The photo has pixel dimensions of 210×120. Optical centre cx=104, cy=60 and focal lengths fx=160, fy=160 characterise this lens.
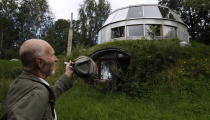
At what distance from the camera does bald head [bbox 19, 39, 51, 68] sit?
135 centimetres

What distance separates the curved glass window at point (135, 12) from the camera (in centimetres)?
1419

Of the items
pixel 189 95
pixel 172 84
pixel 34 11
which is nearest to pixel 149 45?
pixel 172 84

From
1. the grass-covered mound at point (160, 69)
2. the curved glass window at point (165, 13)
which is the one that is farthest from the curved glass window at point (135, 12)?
the grass-covered mound at point (160, 69)

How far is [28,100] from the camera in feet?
3.78

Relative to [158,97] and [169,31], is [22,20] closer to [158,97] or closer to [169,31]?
[169,31]

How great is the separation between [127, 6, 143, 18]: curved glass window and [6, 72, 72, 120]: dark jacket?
13800 mm

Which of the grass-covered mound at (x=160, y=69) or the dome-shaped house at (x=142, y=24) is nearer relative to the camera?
the grass-covered mound at (x=160, y=69)

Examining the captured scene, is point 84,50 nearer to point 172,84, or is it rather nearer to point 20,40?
point 172,84

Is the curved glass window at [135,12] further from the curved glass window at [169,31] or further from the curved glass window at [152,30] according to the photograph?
the curved glass window at [169,31]

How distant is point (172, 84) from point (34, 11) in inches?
1315

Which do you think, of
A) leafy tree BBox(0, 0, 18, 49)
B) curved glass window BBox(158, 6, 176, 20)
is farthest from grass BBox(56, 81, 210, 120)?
leafy tree BBox(0, 0, 18, 49)

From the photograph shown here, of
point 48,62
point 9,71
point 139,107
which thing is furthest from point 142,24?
point 48,62

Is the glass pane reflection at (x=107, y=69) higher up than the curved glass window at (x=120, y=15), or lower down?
lower down

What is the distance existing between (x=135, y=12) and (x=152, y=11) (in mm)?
1499
